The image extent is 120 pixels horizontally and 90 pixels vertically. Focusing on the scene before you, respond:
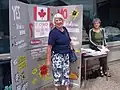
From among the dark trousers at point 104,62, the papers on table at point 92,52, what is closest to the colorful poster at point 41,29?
the papers on table at point 92,52

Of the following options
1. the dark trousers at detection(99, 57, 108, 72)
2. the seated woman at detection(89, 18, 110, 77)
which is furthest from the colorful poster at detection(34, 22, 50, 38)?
the dark trousers at detection(99, 57, 108, 72)

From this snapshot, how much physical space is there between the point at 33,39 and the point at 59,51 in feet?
1.79

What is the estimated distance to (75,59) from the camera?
5.03 metres

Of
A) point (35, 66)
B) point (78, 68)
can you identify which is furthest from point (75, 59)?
point (35, 66)

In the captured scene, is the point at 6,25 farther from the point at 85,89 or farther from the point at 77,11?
the point at 85,89

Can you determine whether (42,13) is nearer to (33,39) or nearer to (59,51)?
(33,39)

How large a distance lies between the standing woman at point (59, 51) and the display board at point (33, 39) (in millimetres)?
348

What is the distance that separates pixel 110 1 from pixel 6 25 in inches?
140

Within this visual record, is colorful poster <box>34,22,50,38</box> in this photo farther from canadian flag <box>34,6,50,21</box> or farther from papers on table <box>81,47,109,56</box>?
papers on table <box>81,47,109,56</box>

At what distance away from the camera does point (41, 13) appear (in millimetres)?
4938

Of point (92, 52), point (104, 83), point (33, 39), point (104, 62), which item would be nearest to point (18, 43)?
point (33, 39)

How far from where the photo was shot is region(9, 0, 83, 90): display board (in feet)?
12.8

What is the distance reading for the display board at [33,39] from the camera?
391 cm

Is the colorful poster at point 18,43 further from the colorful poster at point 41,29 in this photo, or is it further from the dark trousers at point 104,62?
the dark trousers at point 104,62
